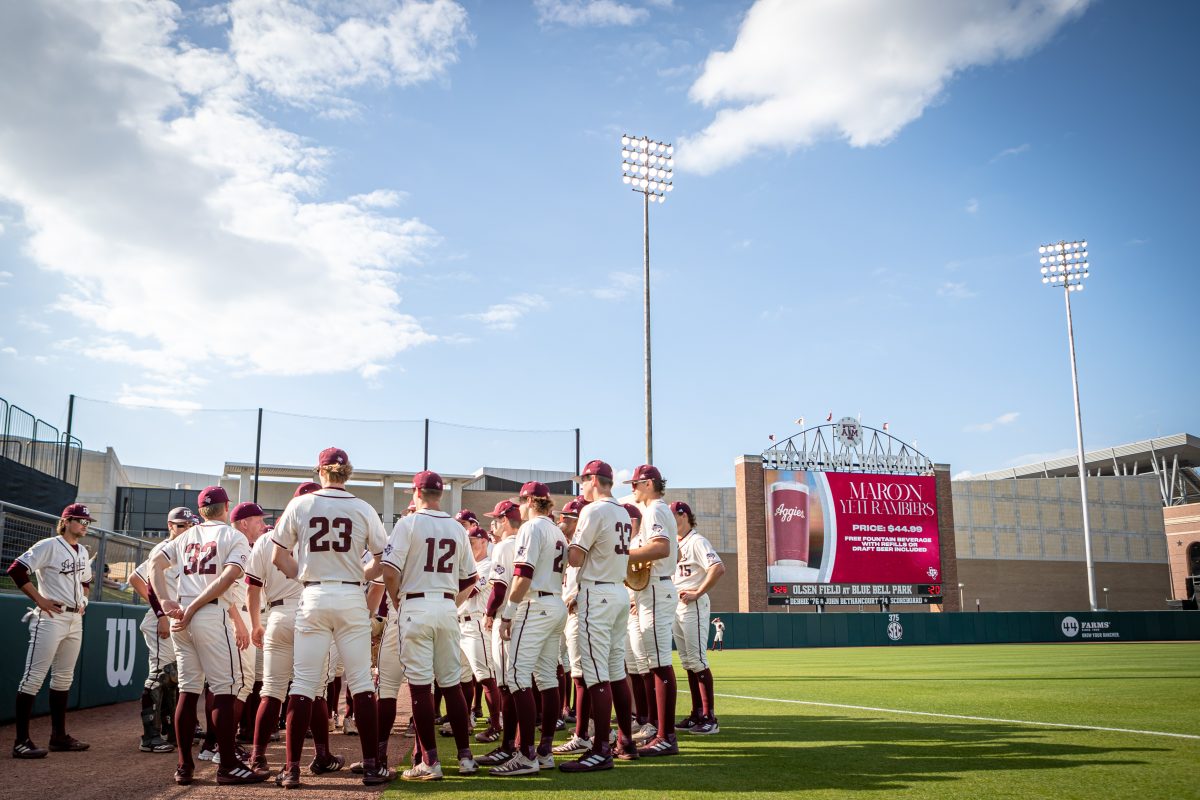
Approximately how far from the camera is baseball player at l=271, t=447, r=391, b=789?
19.1 feet

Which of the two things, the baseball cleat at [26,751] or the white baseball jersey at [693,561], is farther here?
the white baseball jersey at [693,561]

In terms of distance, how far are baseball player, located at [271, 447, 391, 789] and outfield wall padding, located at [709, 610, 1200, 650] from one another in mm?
27405

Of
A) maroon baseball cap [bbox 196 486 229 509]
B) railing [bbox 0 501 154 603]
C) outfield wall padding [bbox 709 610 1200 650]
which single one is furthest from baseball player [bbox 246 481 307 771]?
outfield wall padding [bbox 709 610 1200 650]

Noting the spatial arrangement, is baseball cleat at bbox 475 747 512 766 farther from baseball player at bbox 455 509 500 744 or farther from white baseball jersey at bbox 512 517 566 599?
baseball player at bbox 455 509 500 744

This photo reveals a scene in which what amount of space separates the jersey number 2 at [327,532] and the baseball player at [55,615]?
134 inches

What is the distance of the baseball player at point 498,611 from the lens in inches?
261

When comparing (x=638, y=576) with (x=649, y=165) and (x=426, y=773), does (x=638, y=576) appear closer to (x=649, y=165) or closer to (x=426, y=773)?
(x=426, y=773)

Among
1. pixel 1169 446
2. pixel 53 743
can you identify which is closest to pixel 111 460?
pixel 53 743

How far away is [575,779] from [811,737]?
2.91 metres

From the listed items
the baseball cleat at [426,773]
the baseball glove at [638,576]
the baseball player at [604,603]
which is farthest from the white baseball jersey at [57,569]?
the baseball glove at [638,576]

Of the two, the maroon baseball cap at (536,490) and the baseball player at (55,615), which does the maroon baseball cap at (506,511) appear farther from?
the baseball player at (55,615)

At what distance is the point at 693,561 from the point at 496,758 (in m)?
2.99

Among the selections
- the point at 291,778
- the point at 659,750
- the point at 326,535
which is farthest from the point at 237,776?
the point at 659,750

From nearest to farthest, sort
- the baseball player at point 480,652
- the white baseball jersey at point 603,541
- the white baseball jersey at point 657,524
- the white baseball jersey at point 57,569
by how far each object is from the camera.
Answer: the white baseball jersey at point 603,541, the white baseball jersey at point 657,524, the white baseball jersey at point 57,569, the baseball player at point 480,652
